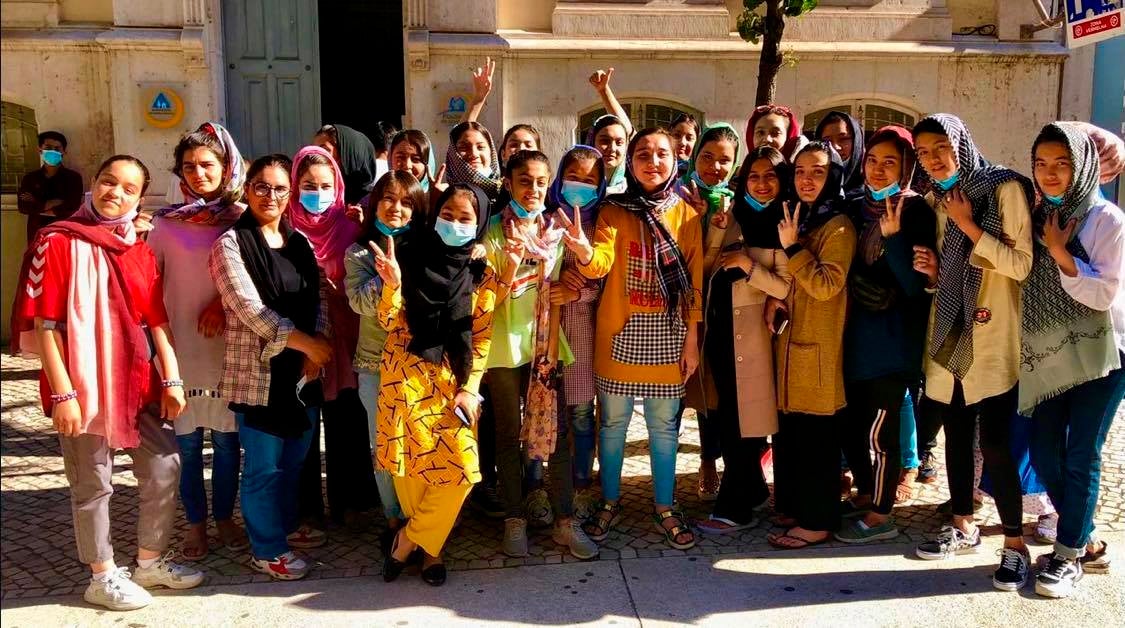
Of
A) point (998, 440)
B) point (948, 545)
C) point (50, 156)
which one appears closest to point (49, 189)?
point (50, 156)

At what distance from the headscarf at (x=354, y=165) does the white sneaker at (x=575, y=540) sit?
204cm

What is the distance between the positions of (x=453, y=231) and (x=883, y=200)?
199 cm

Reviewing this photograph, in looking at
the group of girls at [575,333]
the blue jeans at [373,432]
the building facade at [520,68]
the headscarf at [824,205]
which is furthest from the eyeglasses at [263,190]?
the building facade at [520,68]

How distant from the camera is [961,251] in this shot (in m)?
4.05

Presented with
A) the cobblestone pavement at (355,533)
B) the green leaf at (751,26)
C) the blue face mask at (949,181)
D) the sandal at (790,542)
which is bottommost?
the cobblestone pavement at (355,533)

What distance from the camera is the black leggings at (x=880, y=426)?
439 centimetres

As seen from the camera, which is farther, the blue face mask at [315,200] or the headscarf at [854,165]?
the headscarf at [854,165]

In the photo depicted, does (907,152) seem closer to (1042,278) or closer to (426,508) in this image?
(1042,278)

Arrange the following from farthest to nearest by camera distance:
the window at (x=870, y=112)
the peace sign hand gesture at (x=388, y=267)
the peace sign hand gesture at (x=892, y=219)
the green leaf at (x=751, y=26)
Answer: the window at (x=870, y=112), the green leaf at (x=751, y=26), the peace sign hand gesture at (x=892, y=219), the peace sign hand gesture at (x=388, y=267)

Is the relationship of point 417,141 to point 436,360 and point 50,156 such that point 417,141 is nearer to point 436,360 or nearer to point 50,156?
point 436,360

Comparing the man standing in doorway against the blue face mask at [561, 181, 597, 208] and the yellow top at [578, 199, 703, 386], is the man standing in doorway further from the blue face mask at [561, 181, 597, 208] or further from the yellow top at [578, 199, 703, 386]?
the yellow top at [578, 199, 703, 386]

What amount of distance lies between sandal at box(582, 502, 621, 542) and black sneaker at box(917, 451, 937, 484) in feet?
6.14

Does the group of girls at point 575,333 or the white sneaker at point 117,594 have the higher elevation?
the group of girls at point 575,333

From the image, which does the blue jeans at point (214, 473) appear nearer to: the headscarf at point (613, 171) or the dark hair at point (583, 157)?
the dark hair at point (583, 157)
